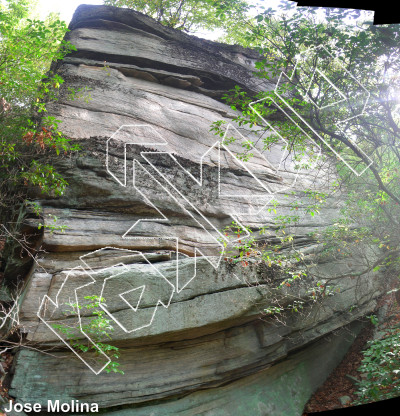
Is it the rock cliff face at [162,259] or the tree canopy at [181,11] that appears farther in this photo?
the tree canopy at [181,11]

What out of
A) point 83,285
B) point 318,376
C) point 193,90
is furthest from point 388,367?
point 193,90

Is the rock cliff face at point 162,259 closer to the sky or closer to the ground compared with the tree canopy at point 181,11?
closer to the ground

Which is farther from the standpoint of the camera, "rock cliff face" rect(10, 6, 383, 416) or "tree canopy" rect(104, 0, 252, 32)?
"tree canopy" rect(104, 0, 252, 32)

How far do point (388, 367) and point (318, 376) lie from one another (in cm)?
189

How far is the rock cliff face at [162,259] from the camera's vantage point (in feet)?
15.4

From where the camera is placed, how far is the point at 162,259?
17.8ft

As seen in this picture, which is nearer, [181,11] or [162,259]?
[162,259]

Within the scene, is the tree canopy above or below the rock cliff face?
above

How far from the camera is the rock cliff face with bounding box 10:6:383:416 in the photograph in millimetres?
4707

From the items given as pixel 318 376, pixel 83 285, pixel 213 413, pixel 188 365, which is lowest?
pixel 318 376

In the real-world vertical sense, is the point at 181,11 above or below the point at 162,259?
above

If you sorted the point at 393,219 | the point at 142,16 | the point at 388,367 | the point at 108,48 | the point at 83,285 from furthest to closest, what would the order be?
1. the point at 142,16
2. the point at 108,48
3. the point at 393,219
4. the point at 388,367
5. the point at 83,285

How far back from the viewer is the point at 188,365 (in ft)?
17.2

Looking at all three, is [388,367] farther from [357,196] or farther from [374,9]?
[374,9]
